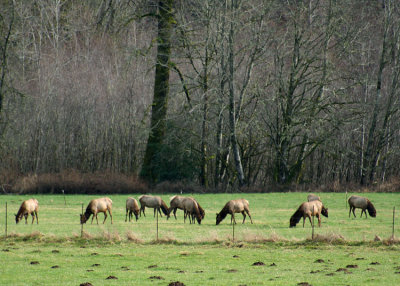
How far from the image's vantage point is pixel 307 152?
53844mm

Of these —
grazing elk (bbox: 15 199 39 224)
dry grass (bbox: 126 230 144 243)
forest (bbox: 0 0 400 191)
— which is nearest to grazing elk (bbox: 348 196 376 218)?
dry grass (bbox: 126 230 144 243)

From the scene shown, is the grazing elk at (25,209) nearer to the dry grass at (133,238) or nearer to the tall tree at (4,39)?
the dry grass at (133,238)

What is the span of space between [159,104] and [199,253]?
98.4 feet

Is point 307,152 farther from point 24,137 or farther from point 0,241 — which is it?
point 0,241

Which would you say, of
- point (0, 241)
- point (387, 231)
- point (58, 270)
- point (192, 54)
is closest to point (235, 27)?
point (192, 54)

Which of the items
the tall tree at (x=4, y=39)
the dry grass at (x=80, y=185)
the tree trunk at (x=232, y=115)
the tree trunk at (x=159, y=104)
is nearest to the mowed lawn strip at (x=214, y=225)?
the dry grass at (x=80, y=185)

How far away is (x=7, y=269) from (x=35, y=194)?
29.7m

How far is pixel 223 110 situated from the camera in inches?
1970

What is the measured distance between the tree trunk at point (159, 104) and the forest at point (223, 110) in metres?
0.09

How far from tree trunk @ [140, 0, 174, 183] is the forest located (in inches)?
3.4

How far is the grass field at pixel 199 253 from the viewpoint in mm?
18359

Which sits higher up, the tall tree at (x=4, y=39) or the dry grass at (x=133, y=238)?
the tall tree at (x=4, y=39)

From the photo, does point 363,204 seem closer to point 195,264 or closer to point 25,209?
point 195,264

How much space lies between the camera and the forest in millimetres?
48938
